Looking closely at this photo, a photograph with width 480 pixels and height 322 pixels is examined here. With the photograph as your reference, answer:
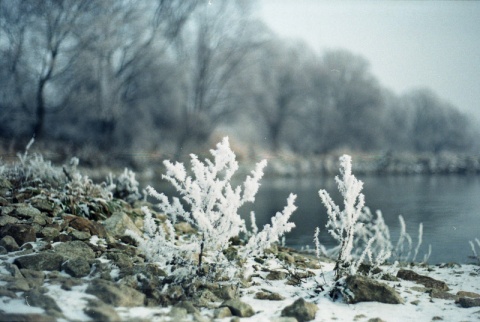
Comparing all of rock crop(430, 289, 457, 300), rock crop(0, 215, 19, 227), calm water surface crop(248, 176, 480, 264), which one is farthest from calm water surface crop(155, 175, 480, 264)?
rock crop(0, 215, 19, 227)

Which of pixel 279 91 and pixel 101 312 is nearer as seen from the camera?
pixel 101 312

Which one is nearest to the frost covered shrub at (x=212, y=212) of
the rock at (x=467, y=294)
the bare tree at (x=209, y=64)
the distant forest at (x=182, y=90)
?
the rock at (x=467, y=294)

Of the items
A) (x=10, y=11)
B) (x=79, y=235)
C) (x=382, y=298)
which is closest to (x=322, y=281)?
(x=382, y=298)

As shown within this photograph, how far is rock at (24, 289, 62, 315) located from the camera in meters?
3.25

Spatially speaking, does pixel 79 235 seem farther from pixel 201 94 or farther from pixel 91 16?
pixel 201 94

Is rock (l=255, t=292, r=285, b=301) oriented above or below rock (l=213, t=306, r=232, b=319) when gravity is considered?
below

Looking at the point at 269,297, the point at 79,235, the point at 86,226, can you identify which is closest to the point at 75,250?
the point at 79,235

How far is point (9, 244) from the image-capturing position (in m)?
4.41

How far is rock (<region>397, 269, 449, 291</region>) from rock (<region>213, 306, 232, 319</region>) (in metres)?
2.45

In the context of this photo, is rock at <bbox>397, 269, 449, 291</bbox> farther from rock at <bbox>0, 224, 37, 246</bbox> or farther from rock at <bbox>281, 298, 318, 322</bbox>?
rock at <bbox>0, 224, 37, 246</bbox>

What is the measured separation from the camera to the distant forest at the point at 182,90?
55.6ft

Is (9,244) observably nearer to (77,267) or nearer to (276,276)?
(77,267)

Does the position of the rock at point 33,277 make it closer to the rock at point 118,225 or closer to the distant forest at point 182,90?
the rock at point 118,225

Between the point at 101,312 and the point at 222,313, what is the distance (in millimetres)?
940
